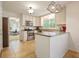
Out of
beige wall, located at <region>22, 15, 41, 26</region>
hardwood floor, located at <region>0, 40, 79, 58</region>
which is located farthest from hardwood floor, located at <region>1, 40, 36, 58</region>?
beige wall, located at <region>22, 15, 41, 26</region>

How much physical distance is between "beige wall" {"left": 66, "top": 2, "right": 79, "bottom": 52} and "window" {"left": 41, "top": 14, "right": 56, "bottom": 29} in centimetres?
285

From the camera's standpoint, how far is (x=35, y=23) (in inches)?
366

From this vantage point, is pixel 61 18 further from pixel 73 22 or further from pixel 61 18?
pixel 73 22

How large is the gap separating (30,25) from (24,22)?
2.49ft

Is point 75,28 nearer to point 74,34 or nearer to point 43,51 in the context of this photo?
point 74,34

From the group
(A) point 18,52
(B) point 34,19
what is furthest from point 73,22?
(B) point 34,19

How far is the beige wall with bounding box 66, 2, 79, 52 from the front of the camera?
4.54 m

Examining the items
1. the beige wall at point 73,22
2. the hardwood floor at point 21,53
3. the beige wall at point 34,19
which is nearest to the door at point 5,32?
the hardwood floor at point 21,53

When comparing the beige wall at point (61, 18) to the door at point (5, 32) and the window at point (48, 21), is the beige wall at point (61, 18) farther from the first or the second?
the door at point (5, 32)

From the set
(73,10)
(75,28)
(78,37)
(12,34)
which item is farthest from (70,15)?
(12,34)

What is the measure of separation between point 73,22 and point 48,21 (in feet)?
12.4

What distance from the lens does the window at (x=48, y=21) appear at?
25.5 feet

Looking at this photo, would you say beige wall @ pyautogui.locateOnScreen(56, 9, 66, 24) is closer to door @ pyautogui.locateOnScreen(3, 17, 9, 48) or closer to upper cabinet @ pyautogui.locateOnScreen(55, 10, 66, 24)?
upper cabinet @ pyautogui.locateOnScreen(55, 10, 66, 24)

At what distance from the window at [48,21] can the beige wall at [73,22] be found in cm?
285
